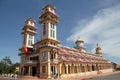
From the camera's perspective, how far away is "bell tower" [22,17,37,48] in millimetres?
52469

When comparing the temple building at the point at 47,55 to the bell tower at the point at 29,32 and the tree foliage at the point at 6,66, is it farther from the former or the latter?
the tree foliage at the point at 6,66

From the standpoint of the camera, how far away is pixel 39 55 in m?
44.4

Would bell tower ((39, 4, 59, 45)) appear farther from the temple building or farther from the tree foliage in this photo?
the tree foliage

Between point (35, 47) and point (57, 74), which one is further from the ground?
point (35, 47)

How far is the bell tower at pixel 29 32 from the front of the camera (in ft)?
172

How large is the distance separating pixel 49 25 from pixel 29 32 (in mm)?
12655

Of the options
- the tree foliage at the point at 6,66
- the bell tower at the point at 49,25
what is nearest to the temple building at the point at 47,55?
the bell tower at the point at 49,25

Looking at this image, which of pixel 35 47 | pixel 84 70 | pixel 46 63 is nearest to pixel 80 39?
pixel 84 70

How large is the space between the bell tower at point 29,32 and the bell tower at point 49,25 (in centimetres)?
892

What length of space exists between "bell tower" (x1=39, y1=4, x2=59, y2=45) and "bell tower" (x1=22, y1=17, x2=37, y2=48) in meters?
8.92

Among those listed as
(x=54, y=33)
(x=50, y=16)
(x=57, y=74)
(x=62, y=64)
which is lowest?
(x=57, y=74)

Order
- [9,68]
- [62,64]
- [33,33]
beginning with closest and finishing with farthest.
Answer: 1. [62,64]
2. [33,33]
3. [9,68]

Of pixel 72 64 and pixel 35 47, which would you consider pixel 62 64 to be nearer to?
pixel 72 64

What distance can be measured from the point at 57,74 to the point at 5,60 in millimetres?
42541
